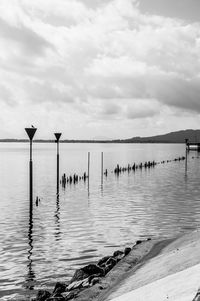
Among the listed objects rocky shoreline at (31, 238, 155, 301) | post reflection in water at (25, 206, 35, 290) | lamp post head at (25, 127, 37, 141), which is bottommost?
post reflection in water at (25, 206, 35, 290)

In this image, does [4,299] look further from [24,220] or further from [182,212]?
[182,212]

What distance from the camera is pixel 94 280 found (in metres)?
10.8

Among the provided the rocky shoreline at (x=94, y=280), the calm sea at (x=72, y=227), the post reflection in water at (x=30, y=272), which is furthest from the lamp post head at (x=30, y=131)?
the rocky shoreline at (x=94, y=280)

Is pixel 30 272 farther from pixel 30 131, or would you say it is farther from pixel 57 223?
pixel 30 131

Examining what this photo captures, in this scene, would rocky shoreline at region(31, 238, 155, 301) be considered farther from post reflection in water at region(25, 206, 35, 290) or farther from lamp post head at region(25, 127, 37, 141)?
lamp post head at region(25, 127, 37, 141)

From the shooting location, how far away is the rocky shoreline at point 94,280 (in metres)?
9.90

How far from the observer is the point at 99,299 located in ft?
29.5

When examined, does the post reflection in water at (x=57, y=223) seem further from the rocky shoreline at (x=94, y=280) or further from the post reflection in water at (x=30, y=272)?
the rocky shoreline at (x=94, y=280)

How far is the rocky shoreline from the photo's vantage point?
9.90 metres

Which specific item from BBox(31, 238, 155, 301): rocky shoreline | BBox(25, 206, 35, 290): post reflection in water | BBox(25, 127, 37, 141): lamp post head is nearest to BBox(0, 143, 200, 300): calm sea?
BBox(25, 206, 35, 290): post reflection in water

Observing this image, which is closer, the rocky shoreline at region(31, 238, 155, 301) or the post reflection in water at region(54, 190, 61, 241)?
the rocky shoreline at region(31, 238, 155, 301)

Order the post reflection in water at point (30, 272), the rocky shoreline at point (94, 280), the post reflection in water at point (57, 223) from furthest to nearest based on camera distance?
the post reflection in water at point (57, 223) → the post reflection in water at point (30, 272) → the rocky shoreline at point (94, 280)

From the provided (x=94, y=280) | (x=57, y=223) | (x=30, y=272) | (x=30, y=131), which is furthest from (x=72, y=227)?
(x=94, y=280)

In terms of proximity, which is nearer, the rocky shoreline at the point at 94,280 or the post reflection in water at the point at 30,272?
the rocky shoreline at the point at 94,280
